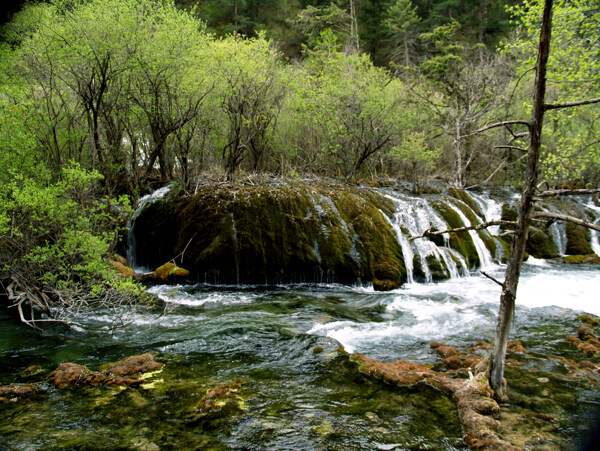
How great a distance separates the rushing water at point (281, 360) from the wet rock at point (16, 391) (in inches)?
7.5

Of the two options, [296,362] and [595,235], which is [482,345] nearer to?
[296,362]

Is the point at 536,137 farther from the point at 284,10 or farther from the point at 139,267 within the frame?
the point at 284,10

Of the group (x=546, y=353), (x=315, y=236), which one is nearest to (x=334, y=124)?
(x=315, y=236)

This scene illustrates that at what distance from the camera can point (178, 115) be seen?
15.2 metres

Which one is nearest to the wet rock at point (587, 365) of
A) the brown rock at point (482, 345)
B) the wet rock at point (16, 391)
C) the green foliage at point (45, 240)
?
the brown rock at point (482, 345)

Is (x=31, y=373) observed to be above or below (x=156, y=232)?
below

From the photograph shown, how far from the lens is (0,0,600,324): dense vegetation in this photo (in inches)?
330

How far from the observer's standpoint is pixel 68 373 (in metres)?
5.61

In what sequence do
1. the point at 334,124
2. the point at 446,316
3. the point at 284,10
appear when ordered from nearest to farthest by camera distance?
1. the point at 446,316
2. the point at 334,124
3. the point at 284,10

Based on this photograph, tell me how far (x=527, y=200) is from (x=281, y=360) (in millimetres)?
4659

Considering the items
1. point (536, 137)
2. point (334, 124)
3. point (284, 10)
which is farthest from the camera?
point (284, 10)

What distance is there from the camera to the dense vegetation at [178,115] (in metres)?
8.38

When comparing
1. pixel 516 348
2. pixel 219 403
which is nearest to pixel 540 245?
pixel 516 348

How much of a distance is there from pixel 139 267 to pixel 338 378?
1096 cm
